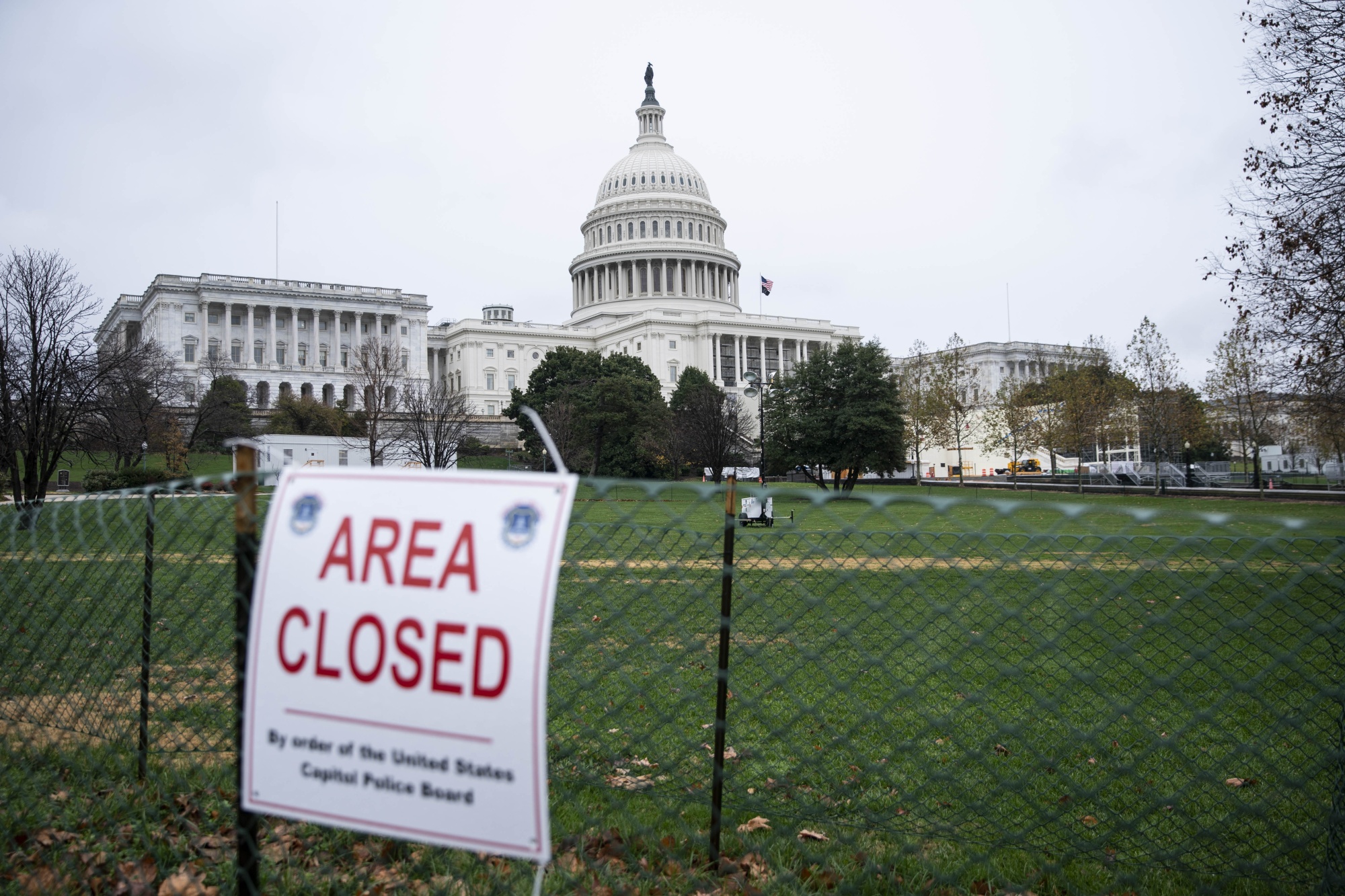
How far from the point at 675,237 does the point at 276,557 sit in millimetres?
119552

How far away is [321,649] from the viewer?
2.57 metres

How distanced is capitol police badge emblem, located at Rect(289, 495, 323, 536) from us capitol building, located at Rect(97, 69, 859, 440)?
282 feet

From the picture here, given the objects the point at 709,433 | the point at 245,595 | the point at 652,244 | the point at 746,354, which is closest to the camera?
the point at 245,595

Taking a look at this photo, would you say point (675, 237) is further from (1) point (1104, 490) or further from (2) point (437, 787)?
(2) point (437, 787)

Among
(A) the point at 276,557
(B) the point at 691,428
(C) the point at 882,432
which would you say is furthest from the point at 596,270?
(A) the point at 276,557

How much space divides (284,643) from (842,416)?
152 ft

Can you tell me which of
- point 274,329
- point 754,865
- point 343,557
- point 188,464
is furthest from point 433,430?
point 343,557

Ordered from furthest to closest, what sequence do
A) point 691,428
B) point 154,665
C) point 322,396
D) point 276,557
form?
1. point 322,396
2. point 691,428
3. point 154,665
4. point 276,557

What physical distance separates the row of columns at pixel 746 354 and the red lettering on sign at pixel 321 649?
10483 cm

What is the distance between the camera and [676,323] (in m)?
111

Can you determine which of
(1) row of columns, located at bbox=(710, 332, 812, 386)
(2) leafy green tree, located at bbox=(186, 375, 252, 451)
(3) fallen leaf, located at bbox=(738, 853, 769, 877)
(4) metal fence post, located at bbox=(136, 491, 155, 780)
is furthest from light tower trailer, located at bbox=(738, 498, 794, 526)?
(1) row of columns, located at bbox=(710, 332, 812, 386)

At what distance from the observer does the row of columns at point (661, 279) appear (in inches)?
4668

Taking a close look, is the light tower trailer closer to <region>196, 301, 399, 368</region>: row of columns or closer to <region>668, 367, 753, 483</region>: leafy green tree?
<region>668, 367, 753, 483</region>: leafy green tree

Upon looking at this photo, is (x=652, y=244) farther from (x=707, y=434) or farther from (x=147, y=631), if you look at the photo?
(x=147, y=631)
